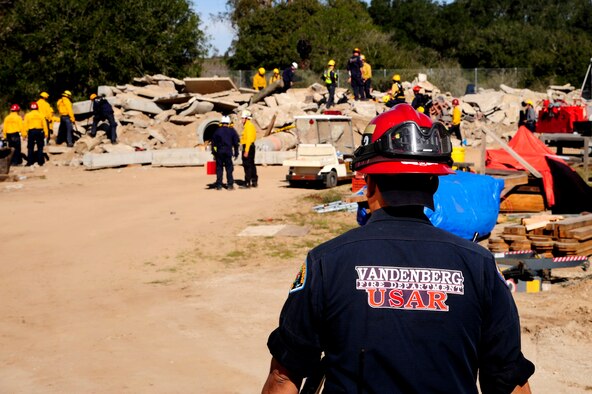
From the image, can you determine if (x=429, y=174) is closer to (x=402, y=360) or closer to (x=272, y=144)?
(x=402, y=360)

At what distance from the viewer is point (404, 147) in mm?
2891

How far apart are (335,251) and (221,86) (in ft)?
107

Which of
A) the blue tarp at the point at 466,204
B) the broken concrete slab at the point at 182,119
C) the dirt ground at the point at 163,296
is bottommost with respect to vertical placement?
the dirt ground at the point at 163,296

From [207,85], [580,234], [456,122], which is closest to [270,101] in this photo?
[207,85]

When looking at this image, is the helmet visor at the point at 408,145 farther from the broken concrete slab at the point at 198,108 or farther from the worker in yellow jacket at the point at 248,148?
the broken concrete slab at the point at 198,108

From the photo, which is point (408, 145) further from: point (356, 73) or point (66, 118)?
point (356, 73)

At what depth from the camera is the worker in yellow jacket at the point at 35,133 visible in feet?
85.5

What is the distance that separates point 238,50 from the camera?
172 ft

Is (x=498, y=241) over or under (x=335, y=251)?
under

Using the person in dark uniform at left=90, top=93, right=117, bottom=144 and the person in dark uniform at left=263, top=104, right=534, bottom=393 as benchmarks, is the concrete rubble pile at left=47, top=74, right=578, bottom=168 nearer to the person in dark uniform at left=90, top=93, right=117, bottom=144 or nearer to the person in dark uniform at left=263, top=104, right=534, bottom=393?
the person in dark uniform at left=90, top=93, right=117, bottom=144

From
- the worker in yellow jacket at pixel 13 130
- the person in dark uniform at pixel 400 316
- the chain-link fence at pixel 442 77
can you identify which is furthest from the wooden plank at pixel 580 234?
the chain-link fence at pixel 442 77

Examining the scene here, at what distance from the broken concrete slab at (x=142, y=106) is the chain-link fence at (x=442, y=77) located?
31.9ft

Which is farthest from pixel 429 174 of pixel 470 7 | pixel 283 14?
pixel 470 7

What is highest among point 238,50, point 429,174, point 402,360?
point 238,50
